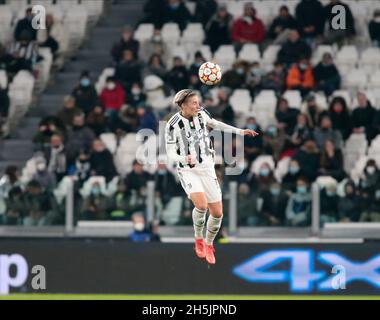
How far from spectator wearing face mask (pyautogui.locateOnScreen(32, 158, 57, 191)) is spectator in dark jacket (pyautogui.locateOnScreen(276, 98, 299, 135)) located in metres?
4.39

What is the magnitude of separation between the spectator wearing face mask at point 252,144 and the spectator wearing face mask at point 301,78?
73.8 inches

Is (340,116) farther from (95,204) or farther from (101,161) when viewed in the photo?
(95,204)

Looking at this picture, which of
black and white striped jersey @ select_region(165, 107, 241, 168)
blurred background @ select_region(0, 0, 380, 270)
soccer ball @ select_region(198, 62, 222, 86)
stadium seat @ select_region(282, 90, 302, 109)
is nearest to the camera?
soccer ball @ select_region(198, 62, 222, 86)

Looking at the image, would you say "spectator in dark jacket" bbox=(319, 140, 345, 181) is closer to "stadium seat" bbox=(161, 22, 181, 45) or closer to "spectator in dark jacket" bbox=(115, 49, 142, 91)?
"spectator in dark jacket" bbox=(115, 49, 142, 91)

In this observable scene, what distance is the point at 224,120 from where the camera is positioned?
27375 mm

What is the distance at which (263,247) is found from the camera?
972 inches

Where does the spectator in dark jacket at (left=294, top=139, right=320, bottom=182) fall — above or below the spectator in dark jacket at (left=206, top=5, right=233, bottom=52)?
below

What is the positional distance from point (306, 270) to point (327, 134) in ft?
10.9

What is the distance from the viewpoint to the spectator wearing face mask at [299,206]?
2516 cm

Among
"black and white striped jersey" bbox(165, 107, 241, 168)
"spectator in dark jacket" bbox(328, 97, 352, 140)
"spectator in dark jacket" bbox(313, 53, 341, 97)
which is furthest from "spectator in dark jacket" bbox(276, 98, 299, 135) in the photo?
"black and white striped jersey" bbox(165, 107, 241, 168)

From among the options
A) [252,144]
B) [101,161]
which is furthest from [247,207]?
[101,161]

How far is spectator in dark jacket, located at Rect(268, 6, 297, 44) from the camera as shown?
29.8 meters

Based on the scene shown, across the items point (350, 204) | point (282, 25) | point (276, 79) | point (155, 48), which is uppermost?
point (282, 25)

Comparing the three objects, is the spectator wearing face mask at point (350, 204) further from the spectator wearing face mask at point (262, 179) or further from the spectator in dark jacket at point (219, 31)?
the spectator in dark jacket at point (219, 31)
